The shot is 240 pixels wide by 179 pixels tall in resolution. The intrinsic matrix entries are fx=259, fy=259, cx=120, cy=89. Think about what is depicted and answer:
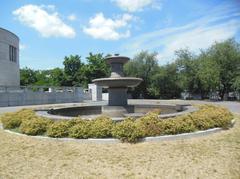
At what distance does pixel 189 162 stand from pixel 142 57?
41.3 meters

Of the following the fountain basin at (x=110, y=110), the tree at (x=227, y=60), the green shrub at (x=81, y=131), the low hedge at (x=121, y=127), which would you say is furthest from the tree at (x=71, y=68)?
the green shrub at (x=81, y=131)

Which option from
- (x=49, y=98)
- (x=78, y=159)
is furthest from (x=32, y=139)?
(x=49, y=98)

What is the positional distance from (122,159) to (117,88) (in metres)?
6.78

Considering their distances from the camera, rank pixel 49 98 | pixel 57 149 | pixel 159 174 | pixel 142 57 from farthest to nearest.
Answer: pixel 142 57 < pixel 49 98 < pixel 57 149 < pixel 159 174

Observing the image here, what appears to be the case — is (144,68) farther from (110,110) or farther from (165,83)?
(110,110)

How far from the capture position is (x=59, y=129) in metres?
8.09

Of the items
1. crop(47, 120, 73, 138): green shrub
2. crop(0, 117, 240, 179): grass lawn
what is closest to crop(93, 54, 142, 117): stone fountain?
crop(47, 120, 73, 138): green shrub

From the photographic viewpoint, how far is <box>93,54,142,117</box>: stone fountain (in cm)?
1227

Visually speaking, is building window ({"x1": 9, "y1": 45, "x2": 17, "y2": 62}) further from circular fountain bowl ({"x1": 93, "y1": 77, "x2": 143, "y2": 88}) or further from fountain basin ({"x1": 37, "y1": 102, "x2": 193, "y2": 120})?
circular fountain bowl ({"x1": 93, "y1": 77, "x2": 143, "y2": 88})

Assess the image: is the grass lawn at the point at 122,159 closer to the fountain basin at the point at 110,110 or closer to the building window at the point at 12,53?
the fountain basin at the point at 110,110

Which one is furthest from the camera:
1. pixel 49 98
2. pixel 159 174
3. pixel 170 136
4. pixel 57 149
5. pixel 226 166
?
pixel 49 98

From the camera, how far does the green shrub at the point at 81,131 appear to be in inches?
308

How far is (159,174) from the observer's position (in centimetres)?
550

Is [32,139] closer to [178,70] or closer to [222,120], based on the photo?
[222,120]
